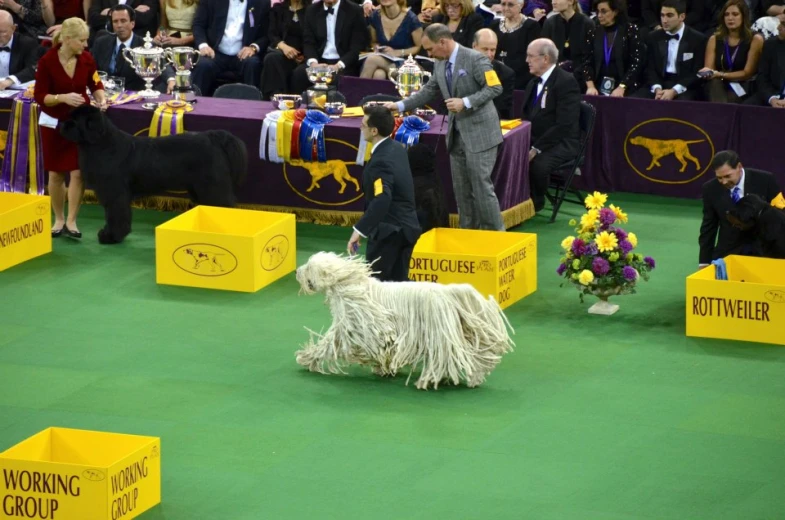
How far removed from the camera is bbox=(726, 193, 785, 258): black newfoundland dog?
8484mm

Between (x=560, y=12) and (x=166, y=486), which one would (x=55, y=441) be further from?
(x=560, y=12)

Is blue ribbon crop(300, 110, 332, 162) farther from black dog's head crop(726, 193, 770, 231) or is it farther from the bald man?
black dog's head crop(726, 193, 770, 231)

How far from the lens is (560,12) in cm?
1270

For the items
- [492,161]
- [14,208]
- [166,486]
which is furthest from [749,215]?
[14,208]

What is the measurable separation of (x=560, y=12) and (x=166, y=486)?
7864 millimetres

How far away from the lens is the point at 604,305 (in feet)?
28.4

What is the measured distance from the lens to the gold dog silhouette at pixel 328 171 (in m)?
10.7

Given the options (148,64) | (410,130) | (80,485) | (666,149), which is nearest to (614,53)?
(666,149)

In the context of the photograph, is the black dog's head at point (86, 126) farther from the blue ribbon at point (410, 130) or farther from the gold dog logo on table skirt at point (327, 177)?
the blue ribbon at point (410, 130)

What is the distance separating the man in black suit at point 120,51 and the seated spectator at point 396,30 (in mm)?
2077

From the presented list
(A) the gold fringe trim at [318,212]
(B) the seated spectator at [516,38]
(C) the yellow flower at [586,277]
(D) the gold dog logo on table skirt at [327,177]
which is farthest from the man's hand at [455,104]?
(B) the seated spectator at [516,38]

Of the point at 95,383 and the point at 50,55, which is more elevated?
the point at 50,55

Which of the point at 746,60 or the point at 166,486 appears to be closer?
the point at 166,486

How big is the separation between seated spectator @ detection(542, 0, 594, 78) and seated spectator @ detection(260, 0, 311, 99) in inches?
95.1
